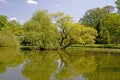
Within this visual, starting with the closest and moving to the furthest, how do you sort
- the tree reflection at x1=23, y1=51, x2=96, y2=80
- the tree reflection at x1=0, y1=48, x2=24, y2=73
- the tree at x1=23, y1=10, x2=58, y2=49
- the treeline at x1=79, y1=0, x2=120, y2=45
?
the tree reflection at x1=23, y1=51, x2=96, y2=80, the tree reflection at x1=0, y1=48, x2=24, y2=73, the tree at x1=23, y1=10, x2=58, y2=49, the treeline at x1=79, y1=0, x2=120, y2=45

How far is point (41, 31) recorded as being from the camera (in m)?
37.4

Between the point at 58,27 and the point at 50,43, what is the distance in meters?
5.12

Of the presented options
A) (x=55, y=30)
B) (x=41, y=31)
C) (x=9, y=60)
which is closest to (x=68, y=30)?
(x=55, y=30)

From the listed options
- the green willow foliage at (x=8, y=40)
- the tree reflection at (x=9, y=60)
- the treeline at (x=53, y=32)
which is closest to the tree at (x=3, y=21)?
the treeline at (x=53, y=32)

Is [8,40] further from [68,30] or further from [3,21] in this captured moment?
[3,21]

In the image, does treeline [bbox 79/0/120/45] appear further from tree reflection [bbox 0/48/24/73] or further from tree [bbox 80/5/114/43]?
tree reflection [bbox 0/48/24/73]

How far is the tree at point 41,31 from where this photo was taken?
35.6 meters

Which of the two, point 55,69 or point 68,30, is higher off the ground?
point 68,30

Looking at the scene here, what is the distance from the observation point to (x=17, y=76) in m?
11.9

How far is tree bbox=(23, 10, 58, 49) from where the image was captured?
3562 cm

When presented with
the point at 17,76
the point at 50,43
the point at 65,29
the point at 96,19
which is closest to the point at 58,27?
→ the point at 65,29

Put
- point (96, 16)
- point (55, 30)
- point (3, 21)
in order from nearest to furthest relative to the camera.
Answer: point (55, 30)
point (96, 16)
point (3, 21)

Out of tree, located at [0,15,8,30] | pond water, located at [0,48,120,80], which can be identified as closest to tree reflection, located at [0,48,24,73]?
pond water, located at [0,48,120,80]

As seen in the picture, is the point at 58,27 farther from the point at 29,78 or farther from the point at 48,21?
the point at 29,78
